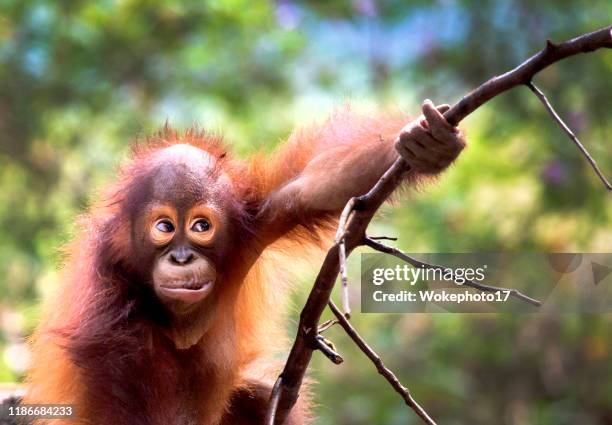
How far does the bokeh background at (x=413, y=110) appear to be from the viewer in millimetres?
5570

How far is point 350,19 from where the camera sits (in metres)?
6.33

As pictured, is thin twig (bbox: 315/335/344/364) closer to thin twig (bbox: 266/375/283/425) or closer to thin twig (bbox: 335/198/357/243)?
thin twig (bbox: 266/375/283/425)

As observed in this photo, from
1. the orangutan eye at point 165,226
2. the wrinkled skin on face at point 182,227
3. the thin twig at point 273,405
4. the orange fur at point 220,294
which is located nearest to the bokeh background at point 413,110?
the orange fur at point 220,294

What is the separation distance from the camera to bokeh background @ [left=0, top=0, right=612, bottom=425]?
5.57 m

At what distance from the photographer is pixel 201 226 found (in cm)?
258

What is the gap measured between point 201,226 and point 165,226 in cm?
10

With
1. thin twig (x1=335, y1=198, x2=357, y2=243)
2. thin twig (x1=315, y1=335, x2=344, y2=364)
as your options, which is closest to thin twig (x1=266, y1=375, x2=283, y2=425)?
thin twig (x1=315, y1=335, x2=344, y2=364)

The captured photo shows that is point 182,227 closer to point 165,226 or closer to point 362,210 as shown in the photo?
point 165,226

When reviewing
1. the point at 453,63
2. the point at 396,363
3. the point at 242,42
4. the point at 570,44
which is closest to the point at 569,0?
the point at 453,63

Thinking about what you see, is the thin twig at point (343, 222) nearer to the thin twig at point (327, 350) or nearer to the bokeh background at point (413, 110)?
the thin twig at point (327, 350)

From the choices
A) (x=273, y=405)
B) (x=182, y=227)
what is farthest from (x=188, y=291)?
(x=273, y=405)

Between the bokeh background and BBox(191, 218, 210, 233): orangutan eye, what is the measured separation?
298 centimetres

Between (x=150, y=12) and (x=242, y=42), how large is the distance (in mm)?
571

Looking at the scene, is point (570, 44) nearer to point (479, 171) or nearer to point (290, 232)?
point (290, 232)
